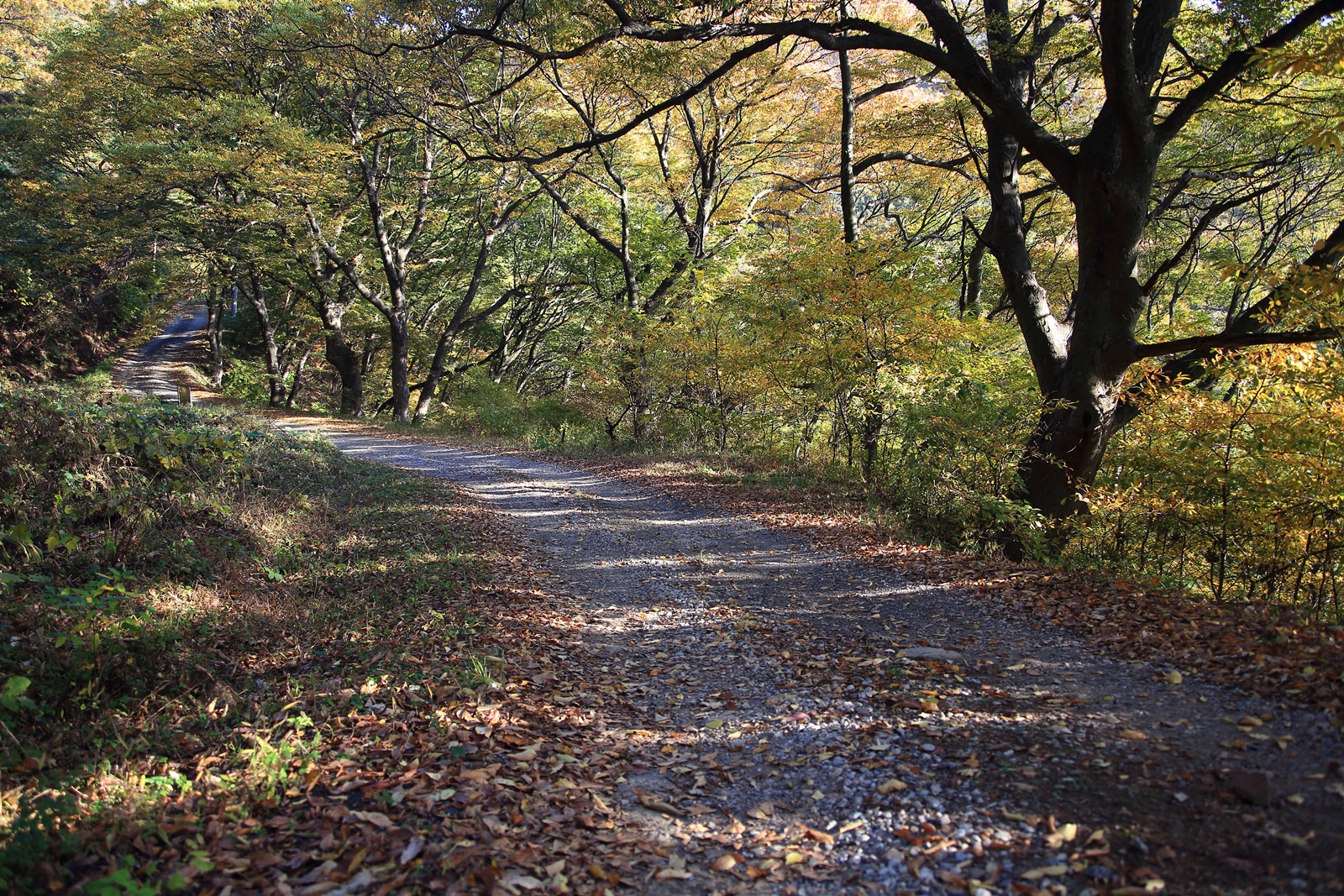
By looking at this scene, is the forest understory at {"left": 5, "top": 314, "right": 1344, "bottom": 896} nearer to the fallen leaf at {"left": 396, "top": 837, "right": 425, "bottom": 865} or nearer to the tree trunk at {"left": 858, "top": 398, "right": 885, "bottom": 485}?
the fallen leaf at {"left": 396, "top": 837, "right": 425, "bottom": 865}

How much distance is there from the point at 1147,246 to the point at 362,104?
64.5 feet

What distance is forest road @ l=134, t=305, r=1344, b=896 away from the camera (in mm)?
2738

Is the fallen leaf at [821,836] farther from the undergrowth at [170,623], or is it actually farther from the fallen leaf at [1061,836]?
the undergrowth at [170,623]

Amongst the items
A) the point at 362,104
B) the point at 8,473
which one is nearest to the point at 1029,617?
the point at 8,473

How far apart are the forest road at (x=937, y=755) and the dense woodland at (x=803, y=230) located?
10.2 feet

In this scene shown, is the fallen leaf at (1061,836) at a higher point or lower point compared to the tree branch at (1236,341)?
lower

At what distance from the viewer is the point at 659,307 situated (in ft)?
59.9

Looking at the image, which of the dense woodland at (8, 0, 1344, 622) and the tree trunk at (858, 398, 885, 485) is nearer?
the dense woodland at (8, 0, 1344, 622)

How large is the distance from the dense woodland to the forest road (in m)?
3.12

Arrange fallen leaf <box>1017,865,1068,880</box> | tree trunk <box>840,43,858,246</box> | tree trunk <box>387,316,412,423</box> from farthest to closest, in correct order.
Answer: tree trunk <box>387,316,412,423</box>
tree trunk <box>840,43,858,246</box>
fallen leaf <box>1017,865,1068,880</box>

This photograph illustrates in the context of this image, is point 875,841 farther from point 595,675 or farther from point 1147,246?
point 1147,246

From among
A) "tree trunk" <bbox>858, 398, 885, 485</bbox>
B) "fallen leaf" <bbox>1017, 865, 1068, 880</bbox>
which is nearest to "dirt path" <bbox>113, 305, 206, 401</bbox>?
"tree trunk" <bbox>858, 398, 885, 485</bbox>

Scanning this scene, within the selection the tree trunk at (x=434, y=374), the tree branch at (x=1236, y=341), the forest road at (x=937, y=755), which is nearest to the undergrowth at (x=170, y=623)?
the forest road at (x=937, y=755)

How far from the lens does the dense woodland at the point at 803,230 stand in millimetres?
7121
